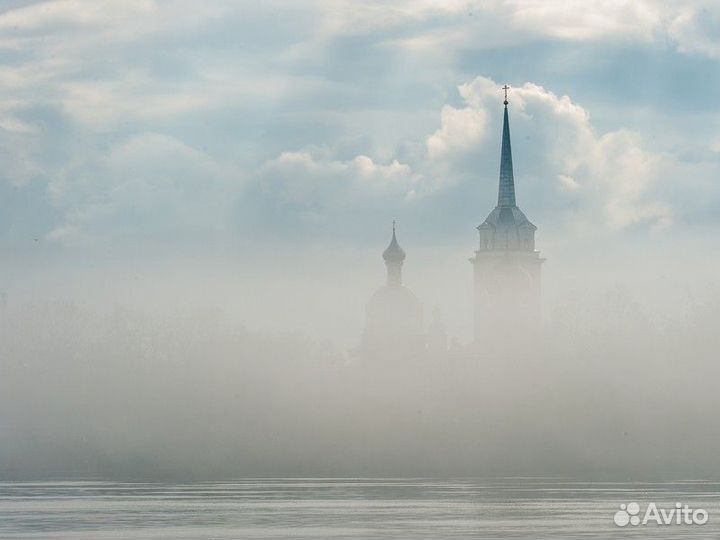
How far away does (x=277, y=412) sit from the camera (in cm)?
16688

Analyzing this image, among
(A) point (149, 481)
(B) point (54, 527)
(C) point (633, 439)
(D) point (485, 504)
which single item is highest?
(C) point (633, 439)

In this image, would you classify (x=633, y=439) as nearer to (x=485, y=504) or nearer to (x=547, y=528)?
(x=485, y=504)

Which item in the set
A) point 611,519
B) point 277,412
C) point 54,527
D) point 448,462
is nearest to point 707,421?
point 448,462

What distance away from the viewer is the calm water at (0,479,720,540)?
353 feet

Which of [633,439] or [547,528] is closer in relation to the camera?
[547,528]

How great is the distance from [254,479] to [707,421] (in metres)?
29.5

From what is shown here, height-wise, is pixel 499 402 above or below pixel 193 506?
above

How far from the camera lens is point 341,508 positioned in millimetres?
119875

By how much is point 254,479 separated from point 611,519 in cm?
3835

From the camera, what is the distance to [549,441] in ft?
525

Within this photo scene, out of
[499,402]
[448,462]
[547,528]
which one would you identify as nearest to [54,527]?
[547,528]

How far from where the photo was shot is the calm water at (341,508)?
108m

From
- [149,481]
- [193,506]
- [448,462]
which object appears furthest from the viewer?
[448,462]

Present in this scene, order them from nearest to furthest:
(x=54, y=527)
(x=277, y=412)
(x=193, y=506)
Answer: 1. (x=54, y=527)
2. (x=193, y=506)
3. (x=277, y=412)
